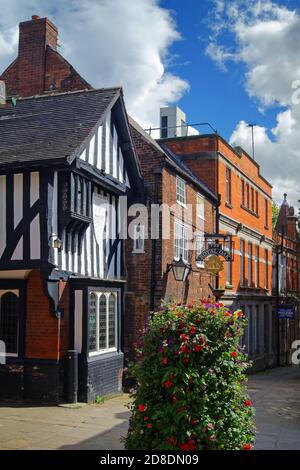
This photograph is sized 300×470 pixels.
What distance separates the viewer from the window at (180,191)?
54.6 feet

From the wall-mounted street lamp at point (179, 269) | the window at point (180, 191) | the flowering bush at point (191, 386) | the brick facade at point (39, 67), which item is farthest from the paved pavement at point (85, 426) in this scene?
the brick facade at point (39, 67)

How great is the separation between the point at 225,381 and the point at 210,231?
1415cm

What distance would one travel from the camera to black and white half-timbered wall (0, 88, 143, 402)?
11227 mm

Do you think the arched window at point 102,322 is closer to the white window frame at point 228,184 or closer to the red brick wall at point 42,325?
the red brick wall at point 42,325

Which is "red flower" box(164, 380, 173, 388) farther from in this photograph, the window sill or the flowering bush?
the window sill

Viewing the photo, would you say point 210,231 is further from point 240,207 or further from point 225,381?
point 225,381

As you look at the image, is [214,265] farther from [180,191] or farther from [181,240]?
[180,191]

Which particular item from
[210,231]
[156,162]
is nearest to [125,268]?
[156,162]

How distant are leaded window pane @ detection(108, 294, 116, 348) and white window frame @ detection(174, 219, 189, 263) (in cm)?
325

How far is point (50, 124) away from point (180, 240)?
6.00 meters

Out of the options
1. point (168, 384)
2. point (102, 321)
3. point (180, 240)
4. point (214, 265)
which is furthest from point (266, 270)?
point (168, 384)

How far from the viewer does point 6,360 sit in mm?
12055

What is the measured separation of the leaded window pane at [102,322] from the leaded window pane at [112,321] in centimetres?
30

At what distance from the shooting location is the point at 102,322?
516 inches
